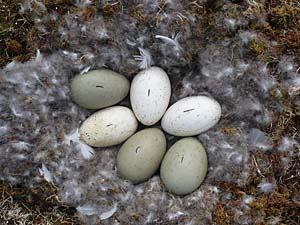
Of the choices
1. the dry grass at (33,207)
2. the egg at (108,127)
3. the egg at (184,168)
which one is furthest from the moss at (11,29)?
the egg at (184,168)

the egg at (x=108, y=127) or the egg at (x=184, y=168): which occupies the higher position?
the egg at (x=108, y=127)

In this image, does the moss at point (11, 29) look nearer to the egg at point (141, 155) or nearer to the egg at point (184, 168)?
the egg at point (141, 155)

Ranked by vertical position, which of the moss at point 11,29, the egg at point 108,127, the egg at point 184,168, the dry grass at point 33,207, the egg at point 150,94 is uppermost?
the moss at point 11,29

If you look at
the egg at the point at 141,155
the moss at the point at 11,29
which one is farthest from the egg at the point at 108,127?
the moss at the point at 11,29

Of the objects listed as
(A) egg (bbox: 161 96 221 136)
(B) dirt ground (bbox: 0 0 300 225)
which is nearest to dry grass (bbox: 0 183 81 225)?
(B) dirt ground (bbox: 0 0 300 225)

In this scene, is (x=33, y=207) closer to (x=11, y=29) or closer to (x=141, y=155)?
(x=141, y=155)

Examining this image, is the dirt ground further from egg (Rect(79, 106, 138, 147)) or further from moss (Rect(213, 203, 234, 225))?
egg (Rect(79, 106, 138, 147))

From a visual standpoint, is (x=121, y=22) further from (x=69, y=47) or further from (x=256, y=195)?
(x=256, y=195)
